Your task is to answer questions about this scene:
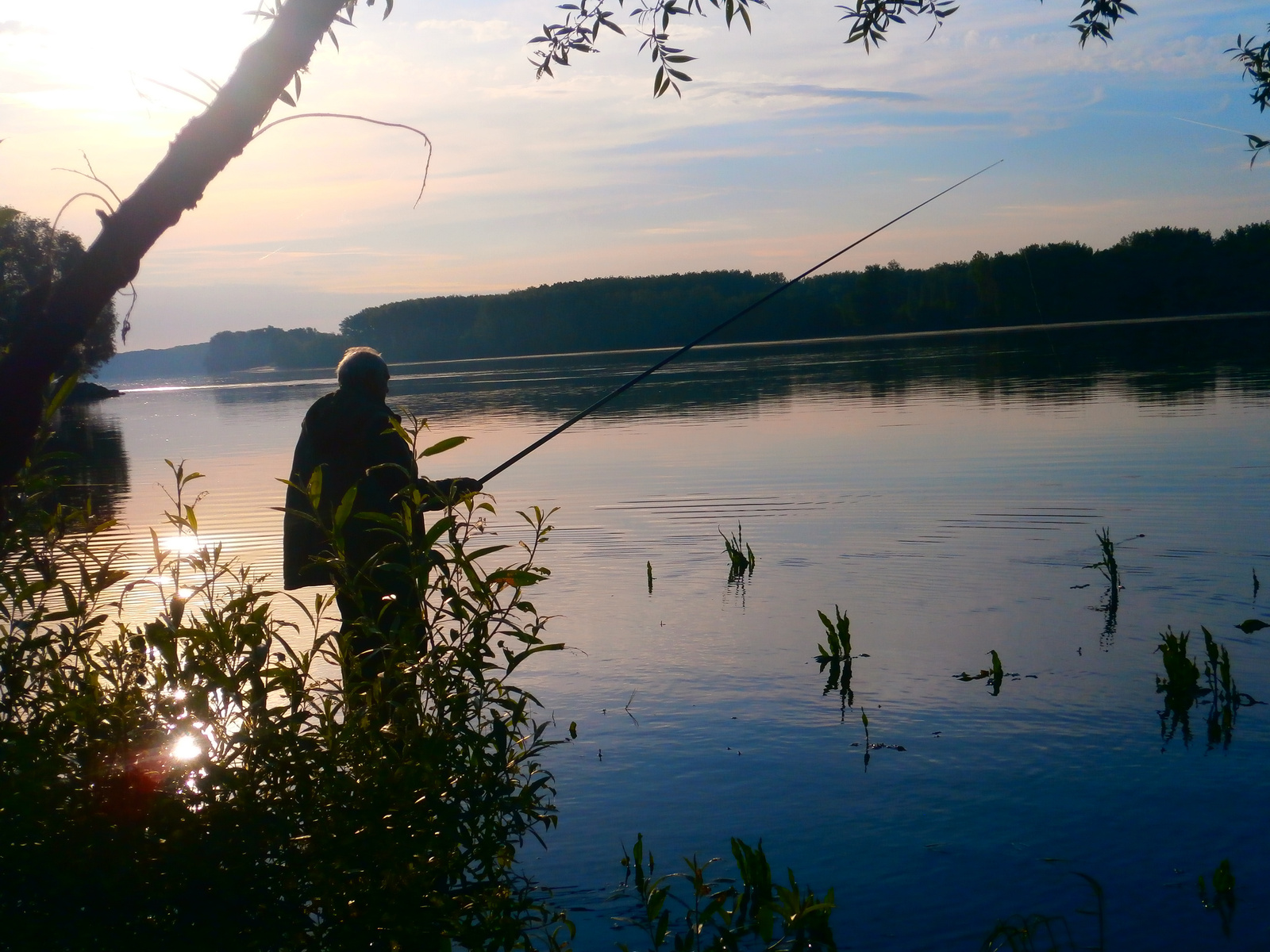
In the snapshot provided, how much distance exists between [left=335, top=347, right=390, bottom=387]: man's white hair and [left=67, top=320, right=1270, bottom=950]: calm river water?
232 centimetres

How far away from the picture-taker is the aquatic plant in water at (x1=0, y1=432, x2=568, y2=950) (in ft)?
10.2

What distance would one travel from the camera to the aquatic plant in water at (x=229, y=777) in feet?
10.2

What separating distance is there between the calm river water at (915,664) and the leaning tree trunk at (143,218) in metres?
3.18

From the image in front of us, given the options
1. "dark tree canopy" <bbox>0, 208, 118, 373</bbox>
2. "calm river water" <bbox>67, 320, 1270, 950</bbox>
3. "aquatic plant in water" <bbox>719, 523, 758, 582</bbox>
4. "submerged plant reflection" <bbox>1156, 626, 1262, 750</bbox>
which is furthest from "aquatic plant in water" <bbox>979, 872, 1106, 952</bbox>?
"aquatic plant in water" <bbox>719, 523, 758, 582</bbox>

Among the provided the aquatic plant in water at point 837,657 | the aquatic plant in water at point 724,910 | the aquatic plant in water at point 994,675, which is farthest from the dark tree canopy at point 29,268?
the aquatic plant in water at point 994,675

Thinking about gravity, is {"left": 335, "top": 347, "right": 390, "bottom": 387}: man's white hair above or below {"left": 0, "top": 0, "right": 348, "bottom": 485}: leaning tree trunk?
below

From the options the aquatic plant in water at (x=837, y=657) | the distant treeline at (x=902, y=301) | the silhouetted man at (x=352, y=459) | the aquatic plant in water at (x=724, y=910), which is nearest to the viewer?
the aquatic plant in water at (x=724, y=910)

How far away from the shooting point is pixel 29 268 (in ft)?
10.3

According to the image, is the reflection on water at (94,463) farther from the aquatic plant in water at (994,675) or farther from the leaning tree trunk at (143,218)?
the aquatic plant in water at (994,675)

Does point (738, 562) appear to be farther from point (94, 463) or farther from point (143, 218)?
point (94, 463)

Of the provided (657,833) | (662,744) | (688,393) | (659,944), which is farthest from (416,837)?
(688,393)

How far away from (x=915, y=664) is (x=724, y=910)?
4114 millimetres

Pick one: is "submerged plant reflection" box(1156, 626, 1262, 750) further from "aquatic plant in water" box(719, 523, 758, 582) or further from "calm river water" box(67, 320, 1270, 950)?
"aquatic plant in water" box(719, 523, 758, 582)

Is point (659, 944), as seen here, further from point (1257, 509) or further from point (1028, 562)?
point (1257, 509)
